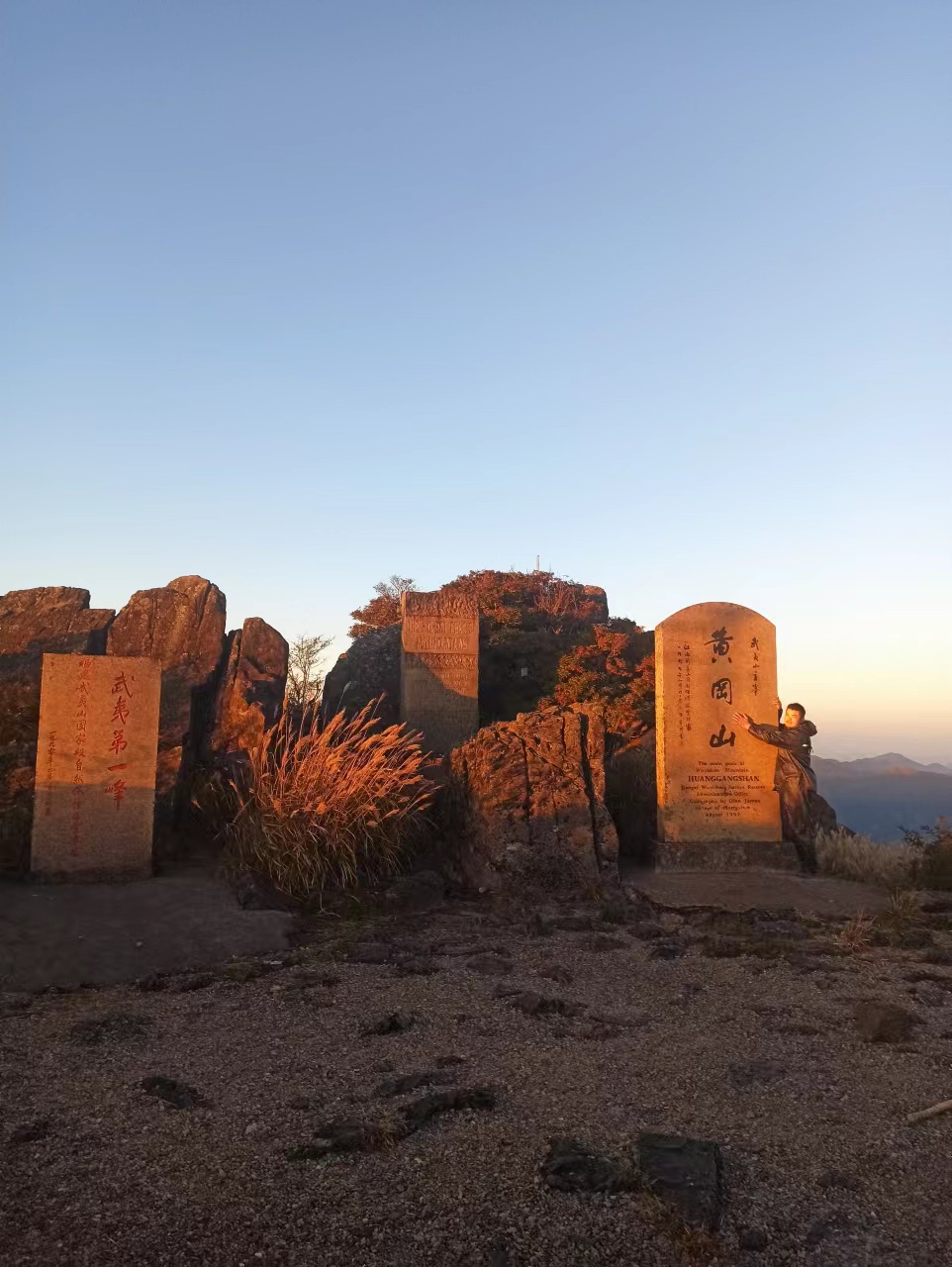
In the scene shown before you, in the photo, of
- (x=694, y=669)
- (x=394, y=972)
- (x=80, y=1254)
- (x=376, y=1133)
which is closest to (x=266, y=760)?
(x=394, y=972)

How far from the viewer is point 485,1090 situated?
3543mm

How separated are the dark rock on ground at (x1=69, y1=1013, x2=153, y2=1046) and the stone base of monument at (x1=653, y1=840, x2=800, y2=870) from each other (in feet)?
19.4

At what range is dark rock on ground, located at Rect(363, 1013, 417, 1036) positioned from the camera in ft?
14.6

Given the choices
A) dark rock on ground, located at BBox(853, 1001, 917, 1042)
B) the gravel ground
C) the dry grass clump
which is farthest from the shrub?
dark rock on ground, located at BBox(853, 1001, 917, 1042)

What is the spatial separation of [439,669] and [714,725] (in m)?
4.71

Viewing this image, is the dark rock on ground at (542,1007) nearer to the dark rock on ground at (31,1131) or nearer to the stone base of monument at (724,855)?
the dark rock on ground at (31,1131)

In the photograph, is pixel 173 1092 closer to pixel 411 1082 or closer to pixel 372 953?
pixel 411 1082

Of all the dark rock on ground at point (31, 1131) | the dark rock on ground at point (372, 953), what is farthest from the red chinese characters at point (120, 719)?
the dark rock on ground at point (31, 1131)

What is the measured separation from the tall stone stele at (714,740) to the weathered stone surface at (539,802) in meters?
1.20

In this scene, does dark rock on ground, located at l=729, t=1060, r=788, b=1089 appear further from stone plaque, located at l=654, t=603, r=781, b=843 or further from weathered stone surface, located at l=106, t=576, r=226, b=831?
weathered stone surface, located at l=106, t=576, r=226, b=831

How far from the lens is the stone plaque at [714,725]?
955 centimetres

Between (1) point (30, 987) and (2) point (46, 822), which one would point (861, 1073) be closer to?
(1) point (30, 987)

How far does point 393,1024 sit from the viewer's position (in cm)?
450

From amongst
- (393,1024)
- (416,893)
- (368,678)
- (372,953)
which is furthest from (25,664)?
(393,1024)
